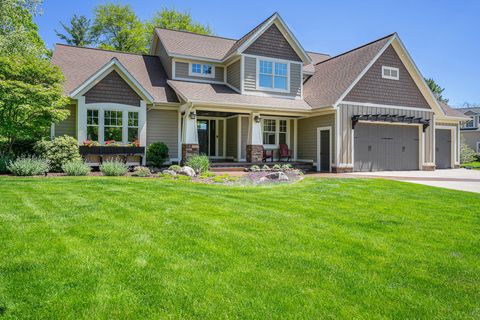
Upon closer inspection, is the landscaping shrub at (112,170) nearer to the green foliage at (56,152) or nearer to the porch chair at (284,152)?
the green foliage at (56,152)

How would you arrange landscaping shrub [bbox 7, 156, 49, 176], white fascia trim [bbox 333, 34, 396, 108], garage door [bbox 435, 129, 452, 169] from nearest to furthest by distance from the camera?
landscaping shrub [bbox 7, 156, 49, 176]
white fascia trim [bbox 333, 34, 396, 108]
garage door [bbox 435, 129, 452, 169]

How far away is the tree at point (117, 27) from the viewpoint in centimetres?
3569

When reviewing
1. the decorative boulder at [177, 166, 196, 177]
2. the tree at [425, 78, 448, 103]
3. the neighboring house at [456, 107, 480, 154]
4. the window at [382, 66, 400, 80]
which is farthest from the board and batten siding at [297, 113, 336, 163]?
the tree at [425, 78, 448, 103]

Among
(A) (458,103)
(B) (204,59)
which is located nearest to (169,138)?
(B) (204,59)

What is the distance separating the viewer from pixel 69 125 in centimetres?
1466

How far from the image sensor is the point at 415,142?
18.9 meters

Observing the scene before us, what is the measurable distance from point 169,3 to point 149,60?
20885 millimetres

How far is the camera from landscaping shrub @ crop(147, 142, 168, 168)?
15039 mm

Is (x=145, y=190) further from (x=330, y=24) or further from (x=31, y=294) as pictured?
(x=330, y=24)

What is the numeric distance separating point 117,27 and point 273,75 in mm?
25985

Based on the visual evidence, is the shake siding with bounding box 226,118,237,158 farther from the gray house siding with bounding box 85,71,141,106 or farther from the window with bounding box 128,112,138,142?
the gray house siding with bounding box 85,71,141,106

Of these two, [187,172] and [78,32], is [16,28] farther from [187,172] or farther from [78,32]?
[78,32]

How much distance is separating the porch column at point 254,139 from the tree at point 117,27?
925 inches

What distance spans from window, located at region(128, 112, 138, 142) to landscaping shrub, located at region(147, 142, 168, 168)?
2.62ft
